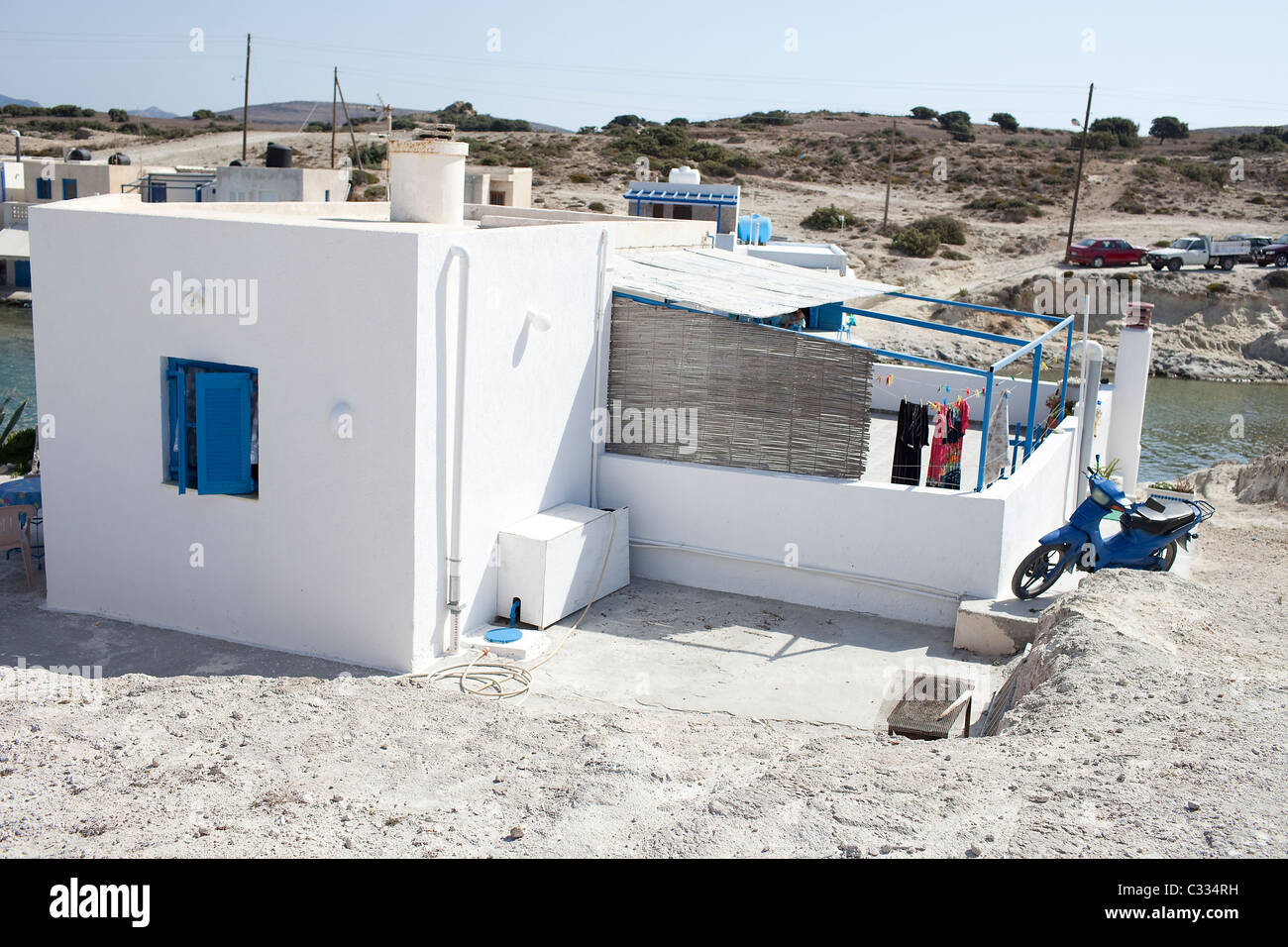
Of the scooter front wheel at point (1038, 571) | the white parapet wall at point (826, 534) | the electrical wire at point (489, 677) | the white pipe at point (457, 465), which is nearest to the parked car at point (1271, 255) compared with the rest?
the white parapet wall at point (826, 534)

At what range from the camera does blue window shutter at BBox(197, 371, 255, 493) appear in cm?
925

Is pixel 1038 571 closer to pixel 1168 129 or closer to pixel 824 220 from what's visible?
pixel 824 220

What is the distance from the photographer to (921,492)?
10617 mm

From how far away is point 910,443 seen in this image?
11320mm

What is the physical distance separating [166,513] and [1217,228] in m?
54.4

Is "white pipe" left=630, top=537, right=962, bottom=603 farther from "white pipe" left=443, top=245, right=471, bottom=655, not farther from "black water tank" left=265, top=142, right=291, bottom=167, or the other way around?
"black water tank" left=265, top=142, right=291, bottom=167

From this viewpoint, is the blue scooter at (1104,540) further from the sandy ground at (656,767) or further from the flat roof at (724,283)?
the flat roof at (724,283)

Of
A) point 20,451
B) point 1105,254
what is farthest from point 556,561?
point 1105,254

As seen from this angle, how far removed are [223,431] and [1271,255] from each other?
44178mm

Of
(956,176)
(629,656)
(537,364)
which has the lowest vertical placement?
(629,656)

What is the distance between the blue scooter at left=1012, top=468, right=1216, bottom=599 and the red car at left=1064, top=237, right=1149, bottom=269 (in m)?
34.7

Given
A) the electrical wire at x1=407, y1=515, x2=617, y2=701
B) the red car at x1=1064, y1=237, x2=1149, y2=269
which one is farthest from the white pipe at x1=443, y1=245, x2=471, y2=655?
the red car at x1=1064, y1=237, x2=1149, y2=269

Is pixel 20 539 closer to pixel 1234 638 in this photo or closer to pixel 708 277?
pixel 708 277
